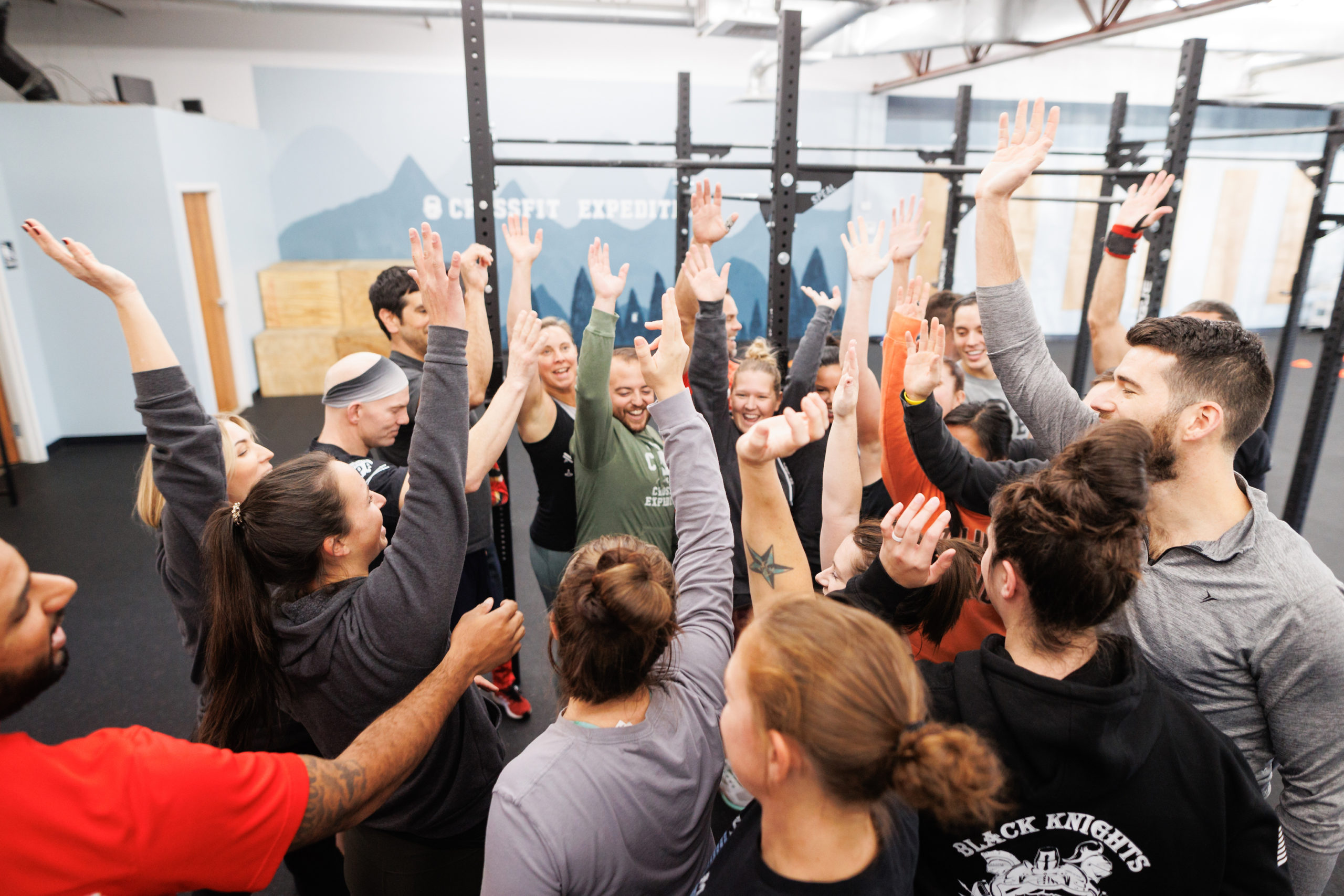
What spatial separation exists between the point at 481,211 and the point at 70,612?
9.55 feet

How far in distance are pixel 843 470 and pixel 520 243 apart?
990 millimetres

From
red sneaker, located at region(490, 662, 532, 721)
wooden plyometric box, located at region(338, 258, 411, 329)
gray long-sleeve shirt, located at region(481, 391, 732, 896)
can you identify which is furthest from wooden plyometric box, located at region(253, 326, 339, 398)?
gray long-sleeve shirt, located at region(481, 391, 732, 896)

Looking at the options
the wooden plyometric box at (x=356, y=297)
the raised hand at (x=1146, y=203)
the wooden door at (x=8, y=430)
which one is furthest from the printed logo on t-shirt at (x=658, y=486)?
the wooden plyometric box at (x=356, y=297)

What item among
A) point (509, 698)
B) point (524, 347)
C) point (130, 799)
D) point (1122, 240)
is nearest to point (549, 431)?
point (524, 347)

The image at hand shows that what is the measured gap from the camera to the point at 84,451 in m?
5.43

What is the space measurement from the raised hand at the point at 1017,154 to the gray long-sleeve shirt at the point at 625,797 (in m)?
0.91

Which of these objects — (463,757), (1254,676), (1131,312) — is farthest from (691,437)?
(1131,312)

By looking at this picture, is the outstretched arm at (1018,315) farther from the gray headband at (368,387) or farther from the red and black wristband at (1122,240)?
the gray headband at (368,387)

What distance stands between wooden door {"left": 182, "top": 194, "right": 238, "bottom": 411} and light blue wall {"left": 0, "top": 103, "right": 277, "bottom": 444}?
0.26m

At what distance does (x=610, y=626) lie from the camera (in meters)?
0.92

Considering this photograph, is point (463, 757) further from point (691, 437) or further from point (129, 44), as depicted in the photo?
point (129, 44)

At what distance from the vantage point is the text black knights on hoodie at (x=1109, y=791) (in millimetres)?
855

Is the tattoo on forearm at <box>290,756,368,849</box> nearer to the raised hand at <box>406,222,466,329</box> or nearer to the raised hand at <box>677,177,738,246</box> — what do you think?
the raised hand at <box>406,222,466,329</box>

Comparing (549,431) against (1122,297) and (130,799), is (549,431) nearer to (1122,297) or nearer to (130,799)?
(130,799)
